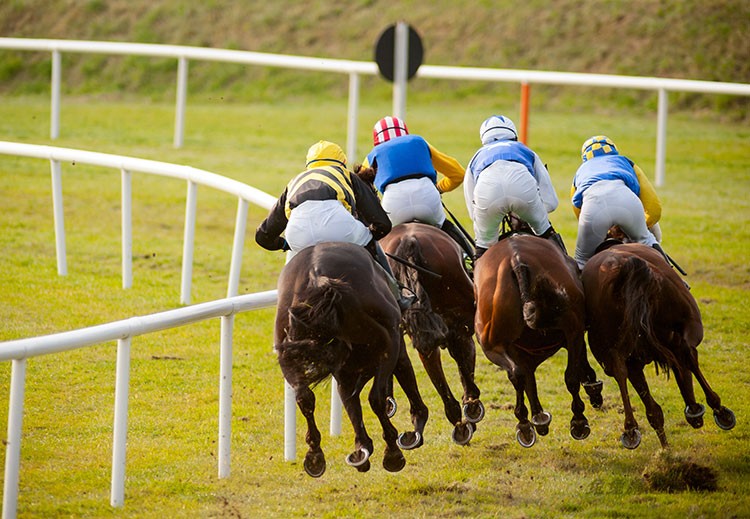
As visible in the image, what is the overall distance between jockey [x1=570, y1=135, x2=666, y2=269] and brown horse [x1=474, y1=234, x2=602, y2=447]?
18.5 inches

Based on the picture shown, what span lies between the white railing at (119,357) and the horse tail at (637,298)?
1849mm

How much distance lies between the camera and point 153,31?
2336 cm

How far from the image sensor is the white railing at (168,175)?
8.77 meters

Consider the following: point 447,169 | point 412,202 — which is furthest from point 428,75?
point 412,202

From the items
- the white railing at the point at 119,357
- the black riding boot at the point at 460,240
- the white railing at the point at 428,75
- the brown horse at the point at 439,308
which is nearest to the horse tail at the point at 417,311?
the brown horse at the point at 439,308

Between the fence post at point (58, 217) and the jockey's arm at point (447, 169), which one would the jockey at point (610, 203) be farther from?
the fence post at point (58, 217)

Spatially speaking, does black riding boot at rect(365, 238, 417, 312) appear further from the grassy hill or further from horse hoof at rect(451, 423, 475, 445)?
the grassy hill

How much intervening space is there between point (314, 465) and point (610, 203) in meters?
2.53

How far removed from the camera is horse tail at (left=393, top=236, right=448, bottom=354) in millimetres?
6781

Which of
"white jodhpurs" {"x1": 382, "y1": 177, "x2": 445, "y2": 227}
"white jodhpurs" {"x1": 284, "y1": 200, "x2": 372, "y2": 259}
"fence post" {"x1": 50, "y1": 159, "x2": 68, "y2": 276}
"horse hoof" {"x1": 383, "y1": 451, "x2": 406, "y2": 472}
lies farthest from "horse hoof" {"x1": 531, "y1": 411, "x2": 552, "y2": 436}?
"fence post" {"x1": 50, "y1": 159, "x2": 68, "y2": 276}

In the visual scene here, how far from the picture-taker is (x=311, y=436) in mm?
5746

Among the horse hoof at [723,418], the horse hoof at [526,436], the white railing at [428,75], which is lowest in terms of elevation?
the horse hoof at [526,436]

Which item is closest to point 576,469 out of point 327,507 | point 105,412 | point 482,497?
point 482,497

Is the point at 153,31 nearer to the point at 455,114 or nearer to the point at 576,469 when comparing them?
the point at 455,114
